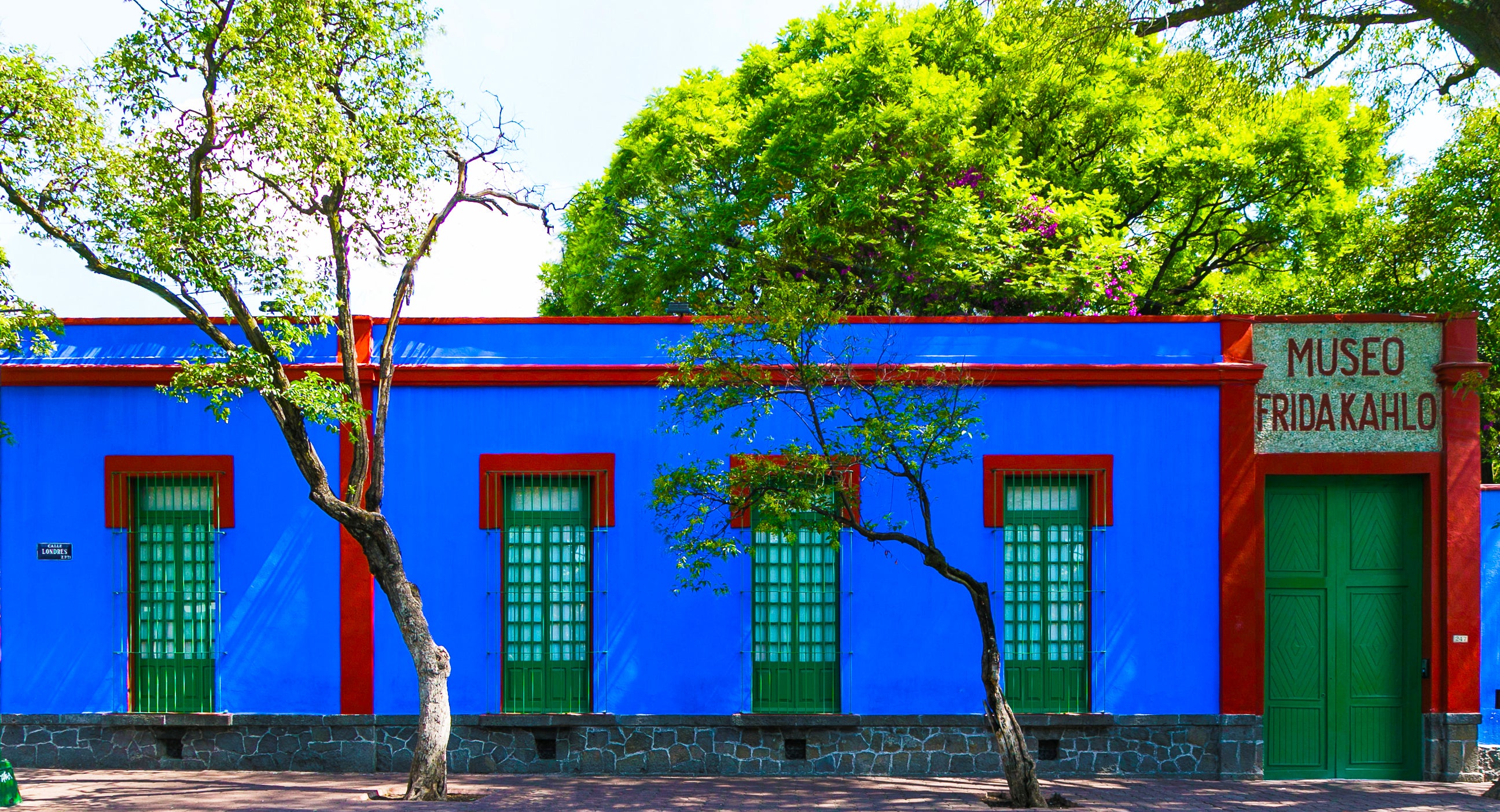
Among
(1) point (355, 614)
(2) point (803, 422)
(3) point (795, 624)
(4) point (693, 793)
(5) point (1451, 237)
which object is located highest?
(5) point (1451, 237)

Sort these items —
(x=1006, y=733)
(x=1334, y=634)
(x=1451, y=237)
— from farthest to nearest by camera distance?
(x=1451, y=237) → (x=1334, y=634) → (x=1006, y=733)

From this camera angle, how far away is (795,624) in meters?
10.3

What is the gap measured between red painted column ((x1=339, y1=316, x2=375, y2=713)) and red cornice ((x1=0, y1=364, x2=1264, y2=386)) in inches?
29.9

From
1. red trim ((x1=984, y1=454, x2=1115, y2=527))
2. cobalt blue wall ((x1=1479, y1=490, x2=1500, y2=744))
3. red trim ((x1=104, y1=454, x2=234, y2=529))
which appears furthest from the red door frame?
red trim ((x1=104, y1=454, x2=234, y2=529))

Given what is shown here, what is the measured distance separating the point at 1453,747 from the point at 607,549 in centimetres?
878

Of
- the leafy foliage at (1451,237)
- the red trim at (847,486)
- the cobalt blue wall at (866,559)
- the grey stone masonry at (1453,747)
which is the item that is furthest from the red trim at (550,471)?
the leafy foliage at (1451,237)

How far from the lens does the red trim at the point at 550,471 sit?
10250 millimetres

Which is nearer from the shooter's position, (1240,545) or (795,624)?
(1240,545)

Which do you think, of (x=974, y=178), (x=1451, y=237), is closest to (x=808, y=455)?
(x=1451, y=237)

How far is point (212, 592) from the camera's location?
10.3 m

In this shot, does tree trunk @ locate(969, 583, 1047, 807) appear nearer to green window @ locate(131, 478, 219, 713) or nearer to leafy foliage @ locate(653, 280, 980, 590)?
leafy foliage @ locate(653, 280, 980, 590)

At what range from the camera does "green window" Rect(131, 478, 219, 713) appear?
10.3m

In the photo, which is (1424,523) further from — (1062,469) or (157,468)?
(157,468)

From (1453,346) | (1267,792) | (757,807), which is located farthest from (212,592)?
(1453,346)
